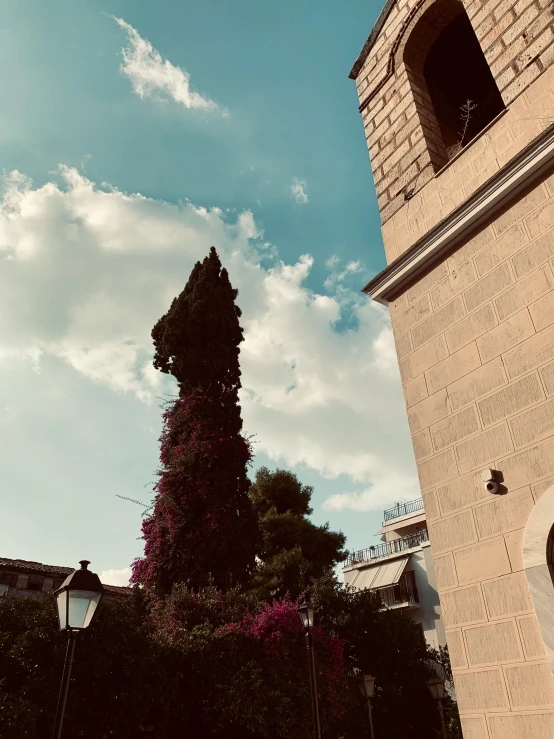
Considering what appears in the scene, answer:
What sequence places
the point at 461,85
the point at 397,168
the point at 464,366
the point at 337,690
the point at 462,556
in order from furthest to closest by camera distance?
the point at 337,690 < the point at 461,85 < the point at 397,168 < the point at 464,366 < the point at 462,556

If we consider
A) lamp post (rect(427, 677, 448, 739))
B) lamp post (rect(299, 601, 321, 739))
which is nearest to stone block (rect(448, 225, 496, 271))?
lamp post (rect(299, 601, 321, 739))

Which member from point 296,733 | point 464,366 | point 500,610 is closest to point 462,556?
point 500,610

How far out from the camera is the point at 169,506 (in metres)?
12.4

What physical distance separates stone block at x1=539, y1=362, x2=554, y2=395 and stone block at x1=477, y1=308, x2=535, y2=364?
0.86ft

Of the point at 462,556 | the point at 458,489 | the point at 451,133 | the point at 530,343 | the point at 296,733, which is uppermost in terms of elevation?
the point at 451,133

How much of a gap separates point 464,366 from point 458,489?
860 mm

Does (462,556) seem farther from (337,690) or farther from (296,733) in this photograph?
(337,690)

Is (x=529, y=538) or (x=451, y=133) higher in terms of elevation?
(x=451, y=133)

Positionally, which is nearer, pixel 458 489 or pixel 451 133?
pixel 458 489

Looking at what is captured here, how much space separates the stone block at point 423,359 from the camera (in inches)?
145

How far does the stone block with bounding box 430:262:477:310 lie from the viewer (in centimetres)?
367

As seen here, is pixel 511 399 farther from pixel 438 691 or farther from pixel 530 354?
pixel 438 691

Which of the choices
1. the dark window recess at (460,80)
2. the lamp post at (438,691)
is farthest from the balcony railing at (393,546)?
the dark window recess at (460,80)

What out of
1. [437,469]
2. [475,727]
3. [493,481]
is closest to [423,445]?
[437,469]
